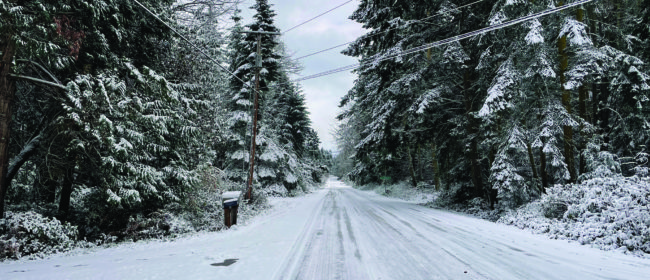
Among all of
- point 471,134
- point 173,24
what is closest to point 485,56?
point 471,134

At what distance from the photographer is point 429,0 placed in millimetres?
14320

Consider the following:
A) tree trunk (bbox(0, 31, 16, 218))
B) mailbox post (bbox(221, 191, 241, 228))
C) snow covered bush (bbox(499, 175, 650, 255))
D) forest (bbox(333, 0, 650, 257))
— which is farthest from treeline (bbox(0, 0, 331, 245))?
snow covered bush (bbox(499, 175, 650, 255))

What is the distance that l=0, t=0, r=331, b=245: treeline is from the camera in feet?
22.0

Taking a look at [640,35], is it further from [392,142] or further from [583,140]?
[392,142]

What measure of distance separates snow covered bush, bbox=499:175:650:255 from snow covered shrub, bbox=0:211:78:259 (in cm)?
1109

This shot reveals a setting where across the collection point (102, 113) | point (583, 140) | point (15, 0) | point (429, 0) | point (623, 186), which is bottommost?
point (623, 186)

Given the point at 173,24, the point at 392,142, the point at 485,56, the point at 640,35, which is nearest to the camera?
the point at 173,24

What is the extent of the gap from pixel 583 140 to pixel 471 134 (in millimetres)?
3698

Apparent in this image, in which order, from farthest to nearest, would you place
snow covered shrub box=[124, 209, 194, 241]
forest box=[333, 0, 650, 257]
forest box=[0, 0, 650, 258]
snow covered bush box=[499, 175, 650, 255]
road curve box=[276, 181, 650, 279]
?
snow covered shrub box=[124, 209, 194, 241] → forest box=[333, 0, 650, 257] → forest box=[0, 0, 650, 258] → snow covered bush box=[499, 175, 650, 255] → road curve box=[276, 181, 650, 279]

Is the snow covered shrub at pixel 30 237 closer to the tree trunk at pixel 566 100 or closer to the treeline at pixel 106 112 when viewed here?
the treeline at pixel 106 112

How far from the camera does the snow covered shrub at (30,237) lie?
20.1 feet

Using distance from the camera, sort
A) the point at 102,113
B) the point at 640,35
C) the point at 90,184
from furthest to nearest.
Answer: the point at 640,35 → the point at 90,184 → the point at 102,113

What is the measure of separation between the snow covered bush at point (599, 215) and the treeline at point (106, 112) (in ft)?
33.3

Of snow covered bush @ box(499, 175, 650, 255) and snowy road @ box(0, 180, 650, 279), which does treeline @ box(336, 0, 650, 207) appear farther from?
snowy road @ box(0, 180, 650, 279)
